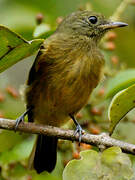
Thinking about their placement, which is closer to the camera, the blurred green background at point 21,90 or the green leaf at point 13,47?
the green leaf at point 13,47

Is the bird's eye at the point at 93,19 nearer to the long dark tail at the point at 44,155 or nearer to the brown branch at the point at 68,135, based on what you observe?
the long dark tail at the point at 44,155

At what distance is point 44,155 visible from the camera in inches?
151

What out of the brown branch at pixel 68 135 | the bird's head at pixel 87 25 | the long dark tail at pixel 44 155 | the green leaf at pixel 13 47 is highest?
the green leaf at pixel 13 47

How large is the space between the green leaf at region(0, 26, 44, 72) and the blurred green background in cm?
69

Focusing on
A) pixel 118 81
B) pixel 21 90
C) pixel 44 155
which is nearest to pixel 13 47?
pixel 118 81

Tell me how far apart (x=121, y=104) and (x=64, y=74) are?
2.85 feet

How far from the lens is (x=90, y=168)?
2.25 m

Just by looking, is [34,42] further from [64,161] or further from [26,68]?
[26,68]

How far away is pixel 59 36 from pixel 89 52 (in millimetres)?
283

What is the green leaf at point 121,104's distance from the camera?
2.45 meters

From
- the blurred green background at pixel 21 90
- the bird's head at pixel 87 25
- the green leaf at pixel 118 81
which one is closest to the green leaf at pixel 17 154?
the blurred green background at pixel 21 90

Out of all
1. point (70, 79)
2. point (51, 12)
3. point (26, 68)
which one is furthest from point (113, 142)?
point (26, 68)

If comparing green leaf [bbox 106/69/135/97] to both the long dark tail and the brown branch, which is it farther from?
the long dark tail

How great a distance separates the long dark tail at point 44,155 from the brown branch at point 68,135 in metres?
0.46
